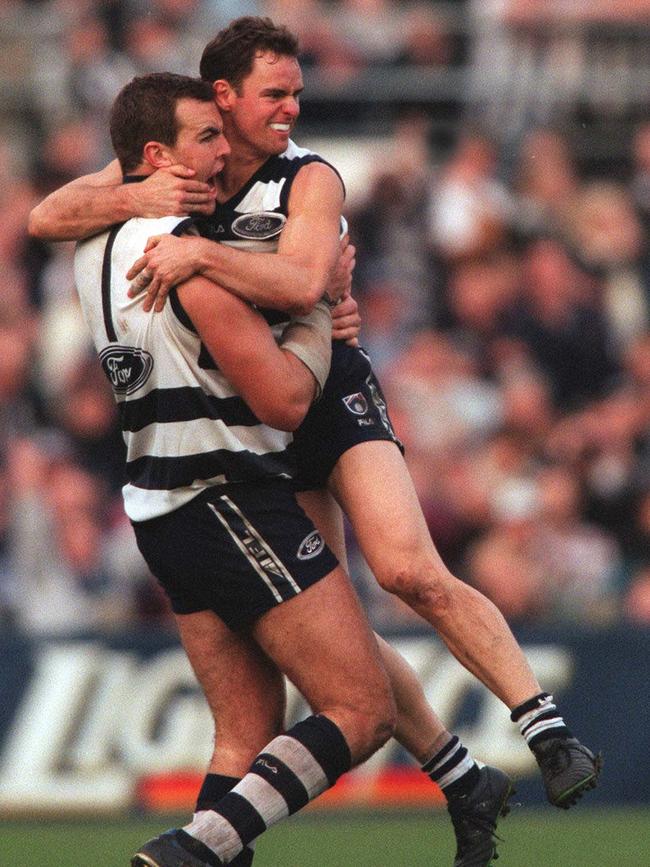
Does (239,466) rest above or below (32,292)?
above

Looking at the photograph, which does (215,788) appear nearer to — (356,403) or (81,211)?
(356,403)

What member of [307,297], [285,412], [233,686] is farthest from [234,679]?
[307,297]

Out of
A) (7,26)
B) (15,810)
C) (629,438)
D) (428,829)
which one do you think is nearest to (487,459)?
(629,438)

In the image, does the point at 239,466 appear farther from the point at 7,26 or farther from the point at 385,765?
the point at 7,26

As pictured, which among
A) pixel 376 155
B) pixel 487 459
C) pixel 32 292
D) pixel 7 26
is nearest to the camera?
pixel 487 459

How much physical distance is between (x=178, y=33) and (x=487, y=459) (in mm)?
3995

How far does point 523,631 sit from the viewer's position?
9828 millimetres

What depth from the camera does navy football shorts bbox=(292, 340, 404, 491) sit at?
5.82 meters

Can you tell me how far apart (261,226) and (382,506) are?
2.96 ft

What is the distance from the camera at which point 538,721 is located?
5.62 m

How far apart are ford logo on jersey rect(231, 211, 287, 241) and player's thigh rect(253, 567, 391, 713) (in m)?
1.03

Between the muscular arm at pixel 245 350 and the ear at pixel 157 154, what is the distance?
0.42m

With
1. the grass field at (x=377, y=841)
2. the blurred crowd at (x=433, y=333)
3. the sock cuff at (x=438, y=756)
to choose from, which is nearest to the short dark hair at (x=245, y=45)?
the sock cuff at (x=438, y=756)

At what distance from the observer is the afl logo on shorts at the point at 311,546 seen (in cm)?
547
